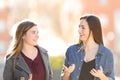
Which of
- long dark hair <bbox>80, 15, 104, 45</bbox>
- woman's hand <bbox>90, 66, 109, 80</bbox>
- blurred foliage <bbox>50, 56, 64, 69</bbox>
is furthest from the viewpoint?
blurred foliage <bbox>50, 56, 64, 69</bbox>

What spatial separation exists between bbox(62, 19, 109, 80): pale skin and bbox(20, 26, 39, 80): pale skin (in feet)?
1.39

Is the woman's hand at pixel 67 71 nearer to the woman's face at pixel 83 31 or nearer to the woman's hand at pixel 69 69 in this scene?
the woman's hand at pixel 69 69

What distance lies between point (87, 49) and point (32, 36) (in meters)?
0.62

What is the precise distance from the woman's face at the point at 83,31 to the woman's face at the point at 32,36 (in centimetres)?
48

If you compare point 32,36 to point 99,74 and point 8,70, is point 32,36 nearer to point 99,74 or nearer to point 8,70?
point 8,70

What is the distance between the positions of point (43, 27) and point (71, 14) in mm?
2597

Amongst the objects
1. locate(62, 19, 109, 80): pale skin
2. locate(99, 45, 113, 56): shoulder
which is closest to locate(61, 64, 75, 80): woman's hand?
locate(62, 19, 109, 80): pale skin

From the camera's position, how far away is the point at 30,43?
5574mm

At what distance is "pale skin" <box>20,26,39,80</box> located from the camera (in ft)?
18.2

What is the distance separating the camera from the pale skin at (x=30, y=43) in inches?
218

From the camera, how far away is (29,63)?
5.63 meters

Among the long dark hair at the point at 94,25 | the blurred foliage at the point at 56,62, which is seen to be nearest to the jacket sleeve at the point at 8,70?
the long dark hair at the point at 94,25

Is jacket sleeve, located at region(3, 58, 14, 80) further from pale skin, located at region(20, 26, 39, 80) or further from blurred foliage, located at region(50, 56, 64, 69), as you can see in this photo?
blurred foliage, located at region(50, 56, 64, 69)

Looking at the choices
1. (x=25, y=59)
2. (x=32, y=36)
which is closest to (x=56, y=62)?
(x=25, y=59)
